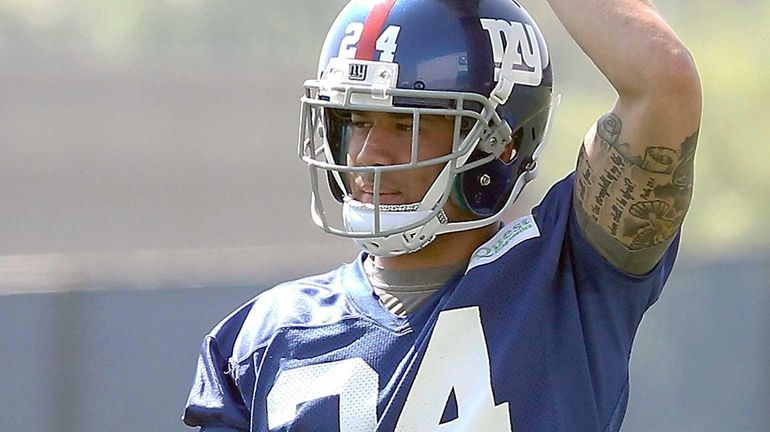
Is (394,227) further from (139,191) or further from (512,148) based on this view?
(139,191)

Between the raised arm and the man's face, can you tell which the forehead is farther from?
the raised arm

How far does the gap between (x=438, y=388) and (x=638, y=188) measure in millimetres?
332

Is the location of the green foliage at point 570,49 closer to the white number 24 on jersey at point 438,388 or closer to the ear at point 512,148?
the ear at point 512,148

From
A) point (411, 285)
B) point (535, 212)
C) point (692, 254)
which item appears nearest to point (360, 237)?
point (411, 285)

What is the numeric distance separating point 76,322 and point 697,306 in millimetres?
1394

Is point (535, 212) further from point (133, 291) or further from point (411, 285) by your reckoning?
point (133, 291)

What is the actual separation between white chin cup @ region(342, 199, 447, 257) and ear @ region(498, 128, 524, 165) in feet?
0.45

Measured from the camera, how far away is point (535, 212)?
1708mm

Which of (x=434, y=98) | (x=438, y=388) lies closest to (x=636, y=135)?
(x=434, y=98)

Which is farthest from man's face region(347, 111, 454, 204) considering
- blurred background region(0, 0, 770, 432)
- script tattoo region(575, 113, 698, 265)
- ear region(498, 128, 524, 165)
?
blurred background region(0, 0, 770, 432)

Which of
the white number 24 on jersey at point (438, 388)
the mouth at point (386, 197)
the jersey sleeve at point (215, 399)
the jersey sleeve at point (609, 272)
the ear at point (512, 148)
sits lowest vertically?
the jersey sleeve at point (215, 399)

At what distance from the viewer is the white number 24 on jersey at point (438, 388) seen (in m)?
1.58

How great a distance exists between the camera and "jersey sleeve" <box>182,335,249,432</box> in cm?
174

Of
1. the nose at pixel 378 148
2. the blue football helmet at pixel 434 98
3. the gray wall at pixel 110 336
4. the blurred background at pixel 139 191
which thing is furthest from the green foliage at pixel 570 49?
the nose at pixel 378 148
